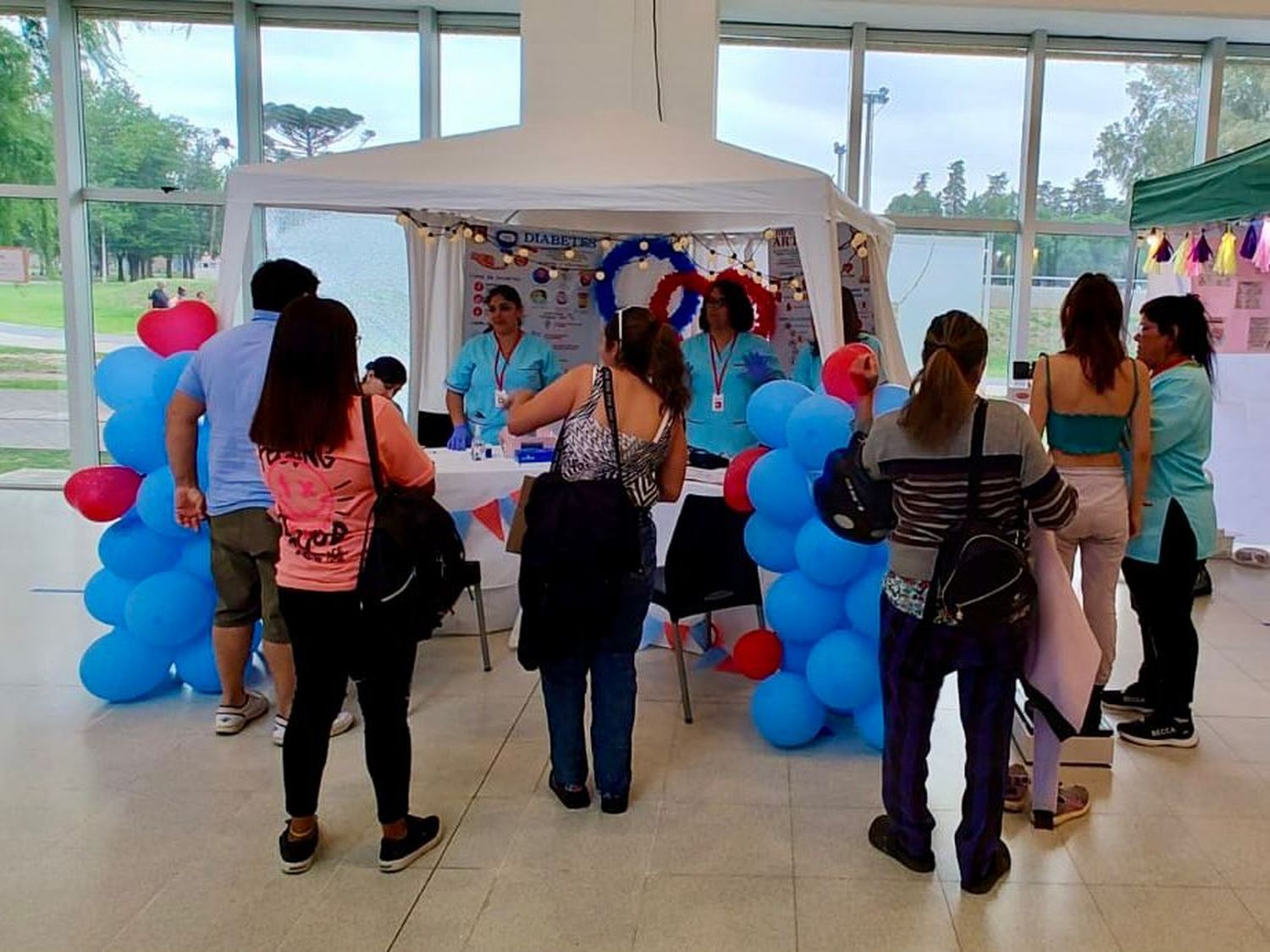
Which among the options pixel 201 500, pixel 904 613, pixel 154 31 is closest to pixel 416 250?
A: pixel 201 500

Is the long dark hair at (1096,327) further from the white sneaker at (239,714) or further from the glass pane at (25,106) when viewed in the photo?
the glass pane at (25,106)

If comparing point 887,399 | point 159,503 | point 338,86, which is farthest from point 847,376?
point 338,86

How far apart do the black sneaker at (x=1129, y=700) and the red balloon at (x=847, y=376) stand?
1447 millimetres

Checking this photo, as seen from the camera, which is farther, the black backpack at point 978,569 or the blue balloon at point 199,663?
the blue balloon at point 199,663

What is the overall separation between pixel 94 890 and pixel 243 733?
0.84 metres

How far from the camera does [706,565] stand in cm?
336

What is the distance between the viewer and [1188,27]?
6680mm

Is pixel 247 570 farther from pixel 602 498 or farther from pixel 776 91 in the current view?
pixel 776 91

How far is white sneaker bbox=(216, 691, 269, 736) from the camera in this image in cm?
304

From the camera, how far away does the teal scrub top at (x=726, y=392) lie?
4.33 m

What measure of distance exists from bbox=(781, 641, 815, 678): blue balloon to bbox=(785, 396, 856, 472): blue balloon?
526 mm

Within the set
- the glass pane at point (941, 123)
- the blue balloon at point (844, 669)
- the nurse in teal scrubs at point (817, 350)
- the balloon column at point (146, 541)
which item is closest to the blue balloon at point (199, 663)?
the balloon column at point (146, 541)

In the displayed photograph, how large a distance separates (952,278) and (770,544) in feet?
16.4

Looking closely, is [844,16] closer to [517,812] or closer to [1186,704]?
[1186,704]
